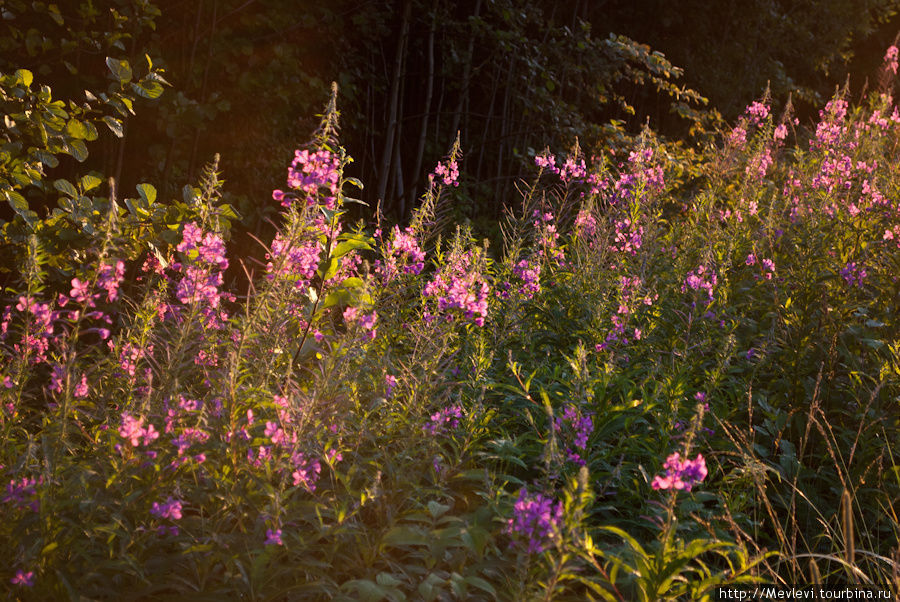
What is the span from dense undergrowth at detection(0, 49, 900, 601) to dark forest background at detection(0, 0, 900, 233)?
34.6 inches

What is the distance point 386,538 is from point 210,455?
630mm

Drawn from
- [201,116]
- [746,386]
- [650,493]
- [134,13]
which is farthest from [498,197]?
[650,493]

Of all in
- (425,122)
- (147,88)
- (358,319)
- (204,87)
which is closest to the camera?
(358,319)

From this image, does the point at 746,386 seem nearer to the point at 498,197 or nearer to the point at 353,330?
the point at 353,330

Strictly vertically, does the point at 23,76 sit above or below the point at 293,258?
above

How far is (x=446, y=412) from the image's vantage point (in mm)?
2965

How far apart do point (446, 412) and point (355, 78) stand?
15.3 feet

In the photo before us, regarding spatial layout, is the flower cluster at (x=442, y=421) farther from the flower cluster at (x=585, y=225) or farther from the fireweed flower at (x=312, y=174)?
the flower cluster at (x=585, y=225)

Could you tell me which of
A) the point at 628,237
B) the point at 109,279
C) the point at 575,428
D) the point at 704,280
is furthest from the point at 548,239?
the point at 109,279

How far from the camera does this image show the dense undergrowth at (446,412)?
88.1 inches

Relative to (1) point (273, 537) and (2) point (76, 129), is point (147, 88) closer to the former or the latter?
(2) point (76, 129)

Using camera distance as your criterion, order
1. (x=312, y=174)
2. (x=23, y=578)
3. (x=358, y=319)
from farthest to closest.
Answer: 1. (x=358, y=319)
2. (x=312, y=174)
3. (x=23, y=578)

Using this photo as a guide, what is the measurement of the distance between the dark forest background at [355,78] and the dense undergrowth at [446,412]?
2.89ft

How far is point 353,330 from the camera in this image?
286 centimetres
